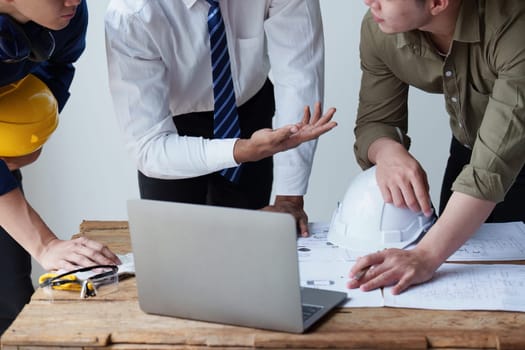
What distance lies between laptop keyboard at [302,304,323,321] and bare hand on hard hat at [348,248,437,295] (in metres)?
0.13

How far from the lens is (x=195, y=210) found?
59.6 inches

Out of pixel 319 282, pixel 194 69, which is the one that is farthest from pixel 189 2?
pixel 319 282

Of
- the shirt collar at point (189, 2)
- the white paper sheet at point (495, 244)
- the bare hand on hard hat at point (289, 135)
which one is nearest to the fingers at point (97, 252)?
the bare hand on hard hat at point (289, 135)

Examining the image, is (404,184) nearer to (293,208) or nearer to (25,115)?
(293,208)

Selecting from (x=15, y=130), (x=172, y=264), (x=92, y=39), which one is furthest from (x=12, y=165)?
(x=92, y=39)

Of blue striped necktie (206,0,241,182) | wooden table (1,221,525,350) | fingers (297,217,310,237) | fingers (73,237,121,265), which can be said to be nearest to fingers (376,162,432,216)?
Result: fingers (297,217,310,237)

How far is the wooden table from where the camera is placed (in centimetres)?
152

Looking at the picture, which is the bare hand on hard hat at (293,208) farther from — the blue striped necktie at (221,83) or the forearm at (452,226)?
the forearm at (452,226)

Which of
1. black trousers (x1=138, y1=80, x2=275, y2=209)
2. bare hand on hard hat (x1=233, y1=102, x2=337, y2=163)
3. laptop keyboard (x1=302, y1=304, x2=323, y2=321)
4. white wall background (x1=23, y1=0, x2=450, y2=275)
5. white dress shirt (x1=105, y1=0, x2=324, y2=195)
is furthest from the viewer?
white wall background (x1=23, y1=0, x2=450, y2=275)

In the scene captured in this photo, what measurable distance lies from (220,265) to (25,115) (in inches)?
27.3

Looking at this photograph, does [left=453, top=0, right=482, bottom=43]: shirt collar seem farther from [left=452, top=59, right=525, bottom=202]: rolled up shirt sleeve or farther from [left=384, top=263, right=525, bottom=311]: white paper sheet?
[left=384, top=263, right=525, bottom=311]: white paper sheet

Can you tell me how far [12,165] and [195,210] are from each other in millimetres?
771

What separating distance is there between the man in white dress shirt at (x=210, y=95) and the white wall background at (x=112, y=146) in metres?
1.10

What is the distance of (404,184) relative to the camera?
75.3 inches
